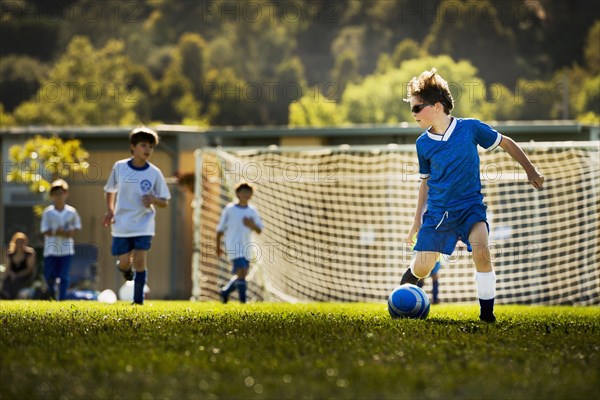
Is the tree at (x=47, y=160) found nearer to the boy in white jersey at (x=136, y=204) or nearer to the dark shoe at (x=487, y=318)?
the boy in white jersey at (x=136, y=204)

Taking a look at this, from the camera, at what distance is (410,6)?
11856cm

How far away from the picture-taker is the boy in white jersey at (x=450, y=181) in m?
7.92

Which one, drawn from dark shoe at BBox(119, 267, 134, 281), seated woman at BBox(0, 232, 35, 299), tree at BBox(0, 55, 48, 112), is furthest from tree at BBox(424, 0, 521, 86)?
dark shoe at BBox(119, 267, 134, 281)

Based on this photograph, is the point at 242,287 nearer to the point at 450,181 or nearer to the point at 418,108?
the point at 418,108

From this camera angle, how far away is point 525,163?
800 centimetres

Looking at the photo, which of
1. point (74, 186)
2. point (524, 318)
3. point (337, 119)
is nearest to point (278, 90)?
point (337, 119)

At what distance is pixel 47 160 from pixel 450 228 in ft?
45.9

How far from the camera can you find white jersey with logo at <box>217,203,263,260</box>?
13516mm

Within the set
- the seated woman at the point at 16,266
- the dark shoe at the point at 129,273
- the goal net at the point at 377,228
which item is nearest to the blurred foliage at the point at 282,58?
the goal net at the point at 377,228

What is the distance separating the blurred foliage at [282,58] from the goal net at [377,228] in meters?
62.0

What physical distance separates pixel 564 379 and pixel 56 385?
2.08 metres

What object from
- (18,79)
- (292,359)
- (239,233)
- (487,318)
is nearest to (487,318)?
(487,318)

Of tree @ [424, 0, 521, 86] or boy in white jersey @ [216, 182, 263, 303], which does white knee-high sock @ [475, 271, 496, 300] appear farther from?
tree @ [424, 0, 521, 86]

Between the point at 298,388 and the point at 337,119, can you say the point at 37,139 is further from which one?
the point at 337,119
